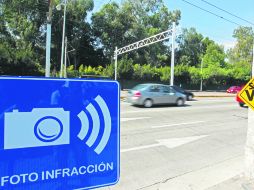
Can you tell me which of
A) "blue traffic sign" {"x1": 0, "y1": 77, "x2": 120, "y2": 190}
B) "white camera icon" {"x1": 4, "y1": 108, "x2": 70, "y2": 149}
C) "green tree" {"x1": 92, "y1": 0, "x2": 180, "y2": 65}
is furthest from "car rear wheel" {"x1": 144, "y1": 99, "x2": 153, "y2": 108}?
"green tree" {"x1": 92, "y1": 0, "x2": 180, "y2": 65}

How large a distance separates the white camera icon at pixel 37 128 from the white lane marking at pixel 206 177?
5.20 meters

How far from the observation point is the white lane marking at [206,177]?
696cm

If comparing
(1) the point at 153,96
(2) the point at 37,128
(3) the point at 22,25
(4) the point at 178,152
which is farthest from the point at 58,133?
(3) the point at 22,25

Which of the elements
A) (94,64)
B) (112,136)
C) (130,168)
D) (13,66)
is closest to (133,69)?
(94,64)

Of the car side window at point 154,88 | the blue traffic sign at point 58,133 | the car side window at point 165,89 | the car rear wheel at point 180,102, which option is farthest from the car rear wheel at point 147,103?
the blue traffic sign at point 58,133

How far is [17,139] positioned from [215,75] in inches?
2670

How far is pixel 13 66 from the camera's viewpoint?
4522 centimetres

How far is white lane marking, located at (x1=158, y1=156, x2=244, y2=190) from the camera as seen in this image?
696 cm

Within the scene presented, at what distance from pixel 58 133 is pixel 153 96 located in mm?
21892

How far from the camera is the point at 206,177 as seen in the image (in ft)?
25.0

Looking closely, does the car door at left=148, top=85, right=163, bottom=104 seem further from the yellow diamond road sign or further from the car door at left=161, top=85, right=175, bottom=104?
the yellow diamond road sign

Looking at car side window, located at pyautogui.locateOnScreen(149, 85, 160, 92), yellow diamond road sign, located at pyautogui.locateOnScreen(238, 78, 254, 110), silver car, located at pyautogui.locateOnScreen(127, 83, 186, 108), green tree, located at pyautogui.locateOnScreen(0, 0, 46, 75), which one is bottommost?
silver car, located at pyautogui.locateOnScreen(127, 83, 186, 108)

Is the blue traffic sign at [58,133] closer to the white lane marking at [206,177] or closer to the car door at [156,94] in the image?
the white lane marking at [206,177]

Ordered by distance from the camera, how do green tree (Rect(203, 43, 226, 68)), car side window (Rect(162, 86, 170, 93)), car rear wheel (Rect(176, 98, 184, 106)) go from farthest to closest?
1. green tree (Rect(203, 43, 226, 68))
2. car rear wheel (Rect(176, 98, 184, 106))
3. car side window (Rect(162, 86, 170, 93))
